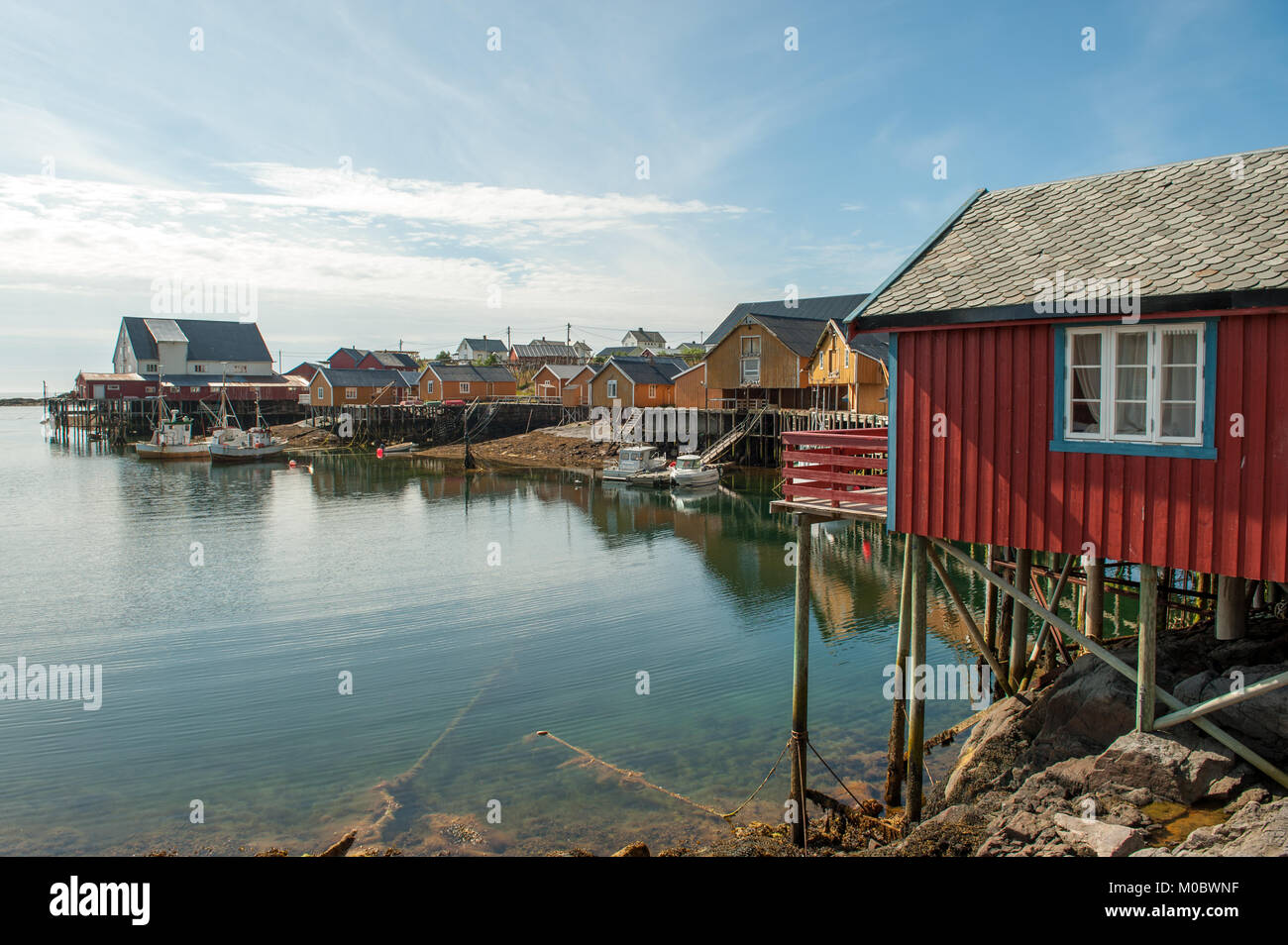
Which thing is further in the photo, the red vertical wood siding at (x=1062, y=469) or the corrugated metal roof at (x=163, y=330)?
the corrugated metal roof at (x=163, y=330)

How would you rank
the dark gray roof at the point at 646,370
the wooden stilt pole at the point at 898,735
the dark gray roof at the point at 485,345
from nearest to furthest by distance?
the wooden stilt pole at the point at 898,735, the dark gray roof at the point at 646,370, the dark gray roof at the point at 485,345

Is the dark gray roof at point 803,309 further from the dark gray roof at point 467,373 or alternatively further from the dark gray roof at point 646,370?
the dark gray roof at point 467,373

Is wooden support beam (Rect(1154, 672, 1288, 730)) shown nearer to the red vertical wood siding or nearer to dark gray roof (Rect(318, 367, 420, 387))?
the red vertical wood siding

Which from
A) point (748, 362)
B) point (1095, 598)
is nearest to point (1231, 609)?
point (1095, 598)

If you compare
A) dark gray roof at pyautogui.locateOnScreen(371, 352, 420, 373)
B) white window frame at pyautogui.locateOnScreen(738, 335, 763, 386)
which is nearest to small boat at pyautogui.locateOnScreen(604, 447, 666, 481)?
white window frame at pyautogui.locateOnScreen(738, 335, 763, 386)

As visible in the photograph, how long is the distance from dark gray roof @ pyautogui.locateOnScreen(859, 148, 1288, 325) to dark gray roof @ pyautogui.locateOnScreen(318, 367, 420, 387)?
81698mm

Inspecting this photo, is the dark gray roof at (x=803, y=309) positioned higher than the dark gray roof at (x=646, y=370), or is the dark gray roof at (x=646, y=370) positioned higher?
the dark gray roof at (x=803, y=309)

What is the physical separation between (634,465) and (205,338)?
7425cm

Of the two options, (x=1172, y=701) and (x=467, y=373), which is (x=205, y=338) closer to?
(x=467, y=373)

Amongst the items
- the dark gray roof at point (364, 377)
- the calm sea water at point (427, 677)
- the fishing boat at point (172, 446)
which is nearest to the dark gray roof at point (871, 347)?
the calm sea water at point (427, 677)

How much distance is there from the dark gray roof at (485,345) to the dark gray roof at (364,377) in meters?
51.1

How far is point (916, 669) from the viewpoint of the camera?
1059 centimetres

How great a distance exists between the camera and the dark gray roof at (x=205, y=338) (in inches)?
Result: 3812
